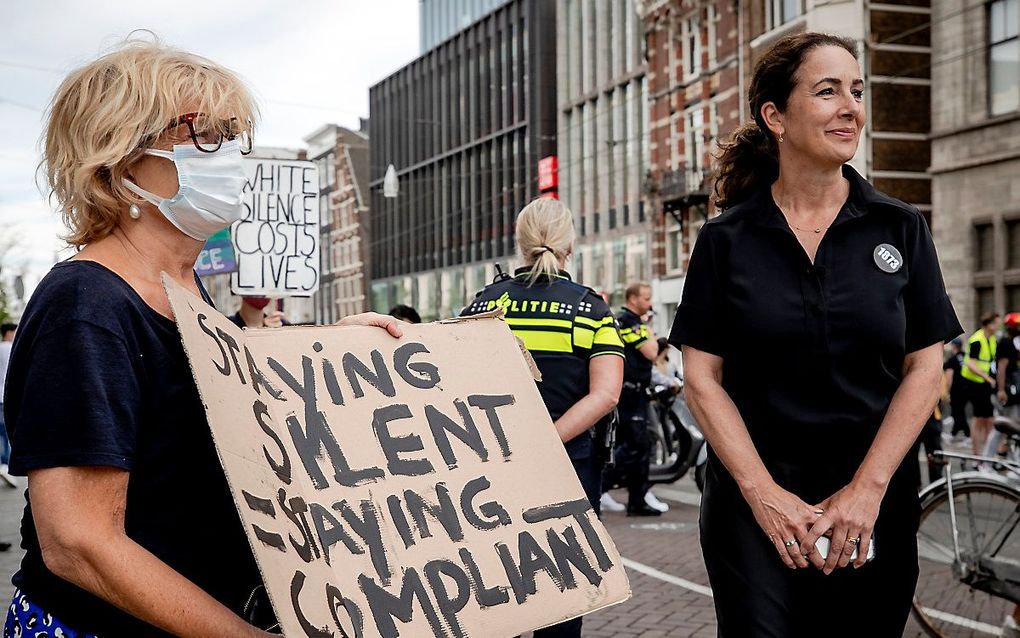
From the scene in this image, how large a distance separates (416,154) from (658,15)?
97.8ft

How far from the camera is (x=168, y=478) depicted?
1.78 metres

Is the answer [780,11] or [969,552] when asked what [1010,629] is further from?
[780,11]

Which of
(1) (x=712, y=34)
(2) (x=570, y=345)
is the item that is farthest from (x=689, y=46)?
(2) (x=570, y=345)

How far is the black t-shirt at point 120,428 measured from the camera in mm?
1618

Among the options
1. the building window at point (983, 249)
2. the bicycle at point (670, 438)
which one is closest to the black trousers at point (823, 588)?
the bicycle at point (670, 438)

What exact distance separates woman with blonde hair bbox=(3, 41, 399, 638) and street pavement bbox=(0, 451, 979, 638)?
408cm

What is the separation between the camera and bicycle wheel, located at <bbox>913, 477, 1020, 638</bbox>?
4.75 metres

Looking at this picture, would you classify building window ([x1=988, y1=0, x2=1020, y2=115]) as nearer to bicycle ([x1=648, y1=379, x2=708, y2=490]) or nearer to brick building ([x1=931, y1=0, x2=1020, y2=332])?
brick building ([x1=931, y1=0, x2=1020, y2=332])

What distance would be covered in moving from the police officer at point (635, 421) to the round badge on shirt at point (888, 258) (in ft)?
22.6

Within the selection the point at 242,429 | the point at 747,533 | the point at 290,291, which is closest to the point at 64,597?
the point at 242,429

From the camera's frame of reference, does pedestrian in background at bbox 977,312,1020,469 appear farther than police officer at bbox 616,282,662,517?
Yes

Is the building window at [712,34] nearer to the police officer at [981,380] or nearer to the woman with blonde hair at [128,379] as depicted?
the police officer at [981,380]

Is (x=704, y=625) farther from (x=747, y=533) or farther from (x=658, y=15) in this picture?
(x=658, y=15)

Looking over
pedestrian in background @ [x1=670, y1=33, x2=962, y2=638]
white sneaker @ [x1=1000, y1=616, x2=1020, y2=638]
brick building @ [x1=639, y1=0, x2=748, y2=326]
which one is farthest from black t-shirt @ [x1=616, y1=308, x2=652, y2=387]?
brick building @ [x1=639, y1=0, x2=748, y2=326]
